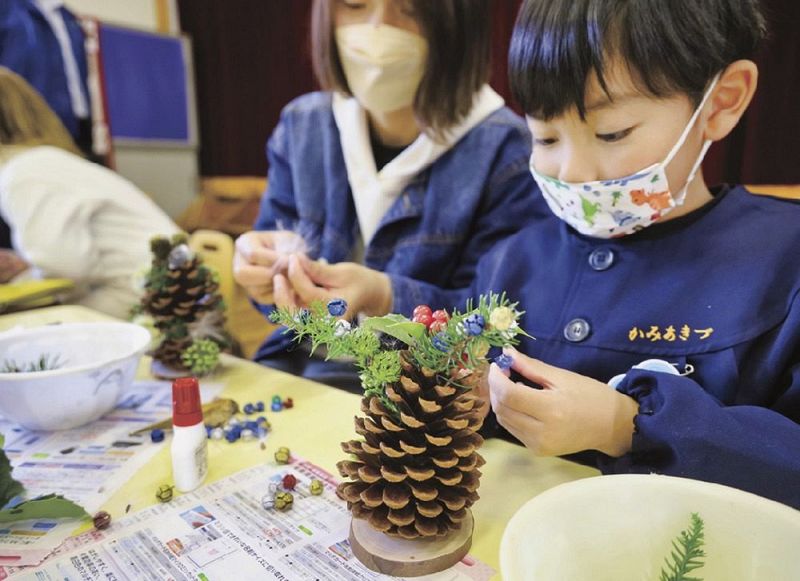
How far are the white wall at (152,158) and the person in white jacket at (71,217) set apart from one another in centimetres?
208

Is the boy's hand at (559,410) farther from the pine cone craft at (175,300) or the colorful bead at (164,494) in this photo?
the pine cone craft at (175,300)

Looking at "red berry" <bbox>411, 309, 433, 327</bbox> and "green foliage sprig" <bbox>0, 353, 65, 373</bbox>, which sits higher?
"red berry" <bbox>411, 309, 433, 327</bbox>

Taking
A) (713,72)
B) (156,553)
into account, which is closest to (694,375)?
(713,72)

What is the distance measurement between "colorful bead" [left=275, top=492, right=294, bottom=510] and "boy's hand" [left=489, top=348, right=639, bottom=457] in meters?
0.22

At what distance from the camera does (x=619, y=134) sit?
668 millimetres

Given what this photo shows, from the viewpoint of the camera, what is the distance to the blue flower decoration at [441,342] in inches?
17.2

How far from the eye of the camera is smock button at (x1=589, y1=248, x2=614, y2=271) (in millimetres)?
776

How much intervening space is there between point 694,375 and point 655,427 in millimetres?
169

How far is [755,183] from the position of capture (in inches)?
68.1

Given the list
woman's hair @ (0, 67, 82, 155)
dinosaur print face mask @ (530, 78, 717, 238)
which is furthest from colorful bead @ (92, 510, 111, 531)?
woman's hair @ (0, 67, 82, 155)

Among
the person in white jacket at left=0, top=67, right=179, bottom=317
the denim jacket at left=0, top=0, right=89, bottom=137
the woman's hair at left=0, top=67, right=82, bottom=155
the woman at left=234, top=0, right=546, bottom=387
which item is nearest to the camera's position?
the woman at left=234, top=0, right=546, bottom=387

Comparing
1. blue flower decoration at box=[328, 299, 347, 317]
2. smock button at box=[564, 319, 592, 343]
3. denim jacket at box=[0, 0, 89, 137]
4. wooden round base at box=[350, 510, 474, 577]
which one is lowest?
wooden round base at box=[350, 510, 474, 577]

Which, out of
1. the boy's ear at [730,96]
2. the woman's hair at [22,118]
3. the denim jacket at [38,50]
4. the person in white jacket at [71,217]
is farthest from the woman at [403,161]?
the denim jacket at [38,50]

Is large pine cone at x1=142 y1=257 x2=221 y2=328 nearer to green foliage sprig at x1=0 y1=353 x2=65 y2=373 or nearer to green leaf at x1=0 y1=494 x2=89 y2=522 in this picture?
green foliage sprig at x1=0 y1=353 x2=65 y2=373
